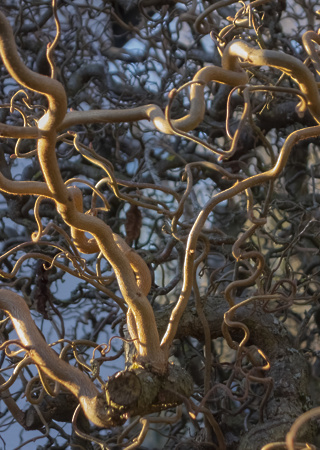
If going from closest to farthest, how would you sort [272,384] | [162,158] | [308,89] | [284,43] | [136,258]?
[308,89], [136,258], [272,384], [284,43], [162,158]

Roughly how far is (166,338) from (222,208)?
1.12 metres

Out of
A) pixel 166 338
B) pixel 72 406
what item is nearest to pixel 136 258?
pixel 166 338

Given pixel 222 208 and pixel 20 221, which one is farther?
pixel 222 208

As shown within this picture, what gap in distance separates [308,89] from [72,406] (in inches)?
28.8

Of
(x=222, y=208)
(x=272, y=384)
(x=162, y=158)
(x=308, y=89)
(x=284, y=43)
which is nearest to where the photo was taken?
(x=308, y=89)

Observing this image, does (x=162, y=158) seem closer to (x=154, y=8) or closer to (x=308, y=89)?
(x=154, y=8)

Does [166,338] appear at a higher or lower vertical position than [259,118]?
lower

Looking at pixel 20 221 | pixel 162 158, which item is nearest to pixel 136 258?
pixel 20 221

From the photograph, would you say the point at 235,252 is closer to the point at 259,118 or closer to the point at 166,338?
the point at 166,338

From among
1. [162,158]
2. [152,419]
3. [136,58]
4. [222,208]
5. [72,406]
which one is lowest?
[152,419]

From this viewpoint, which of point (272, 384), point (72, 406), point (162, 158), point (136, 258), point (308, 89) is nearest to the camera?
point (308, 89)

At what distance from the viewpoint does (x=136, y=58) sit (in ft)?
5.95

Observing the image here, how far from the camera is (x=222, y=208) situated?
1.78 metres

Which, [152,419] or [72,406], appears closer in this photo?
[152,419]
